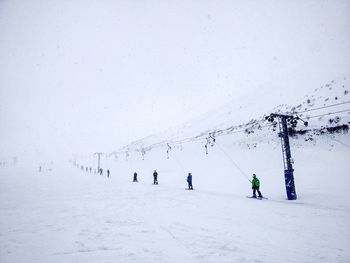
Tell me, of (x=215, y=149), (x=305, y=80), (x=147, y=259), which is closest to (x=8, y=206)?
(x=147, y=259)

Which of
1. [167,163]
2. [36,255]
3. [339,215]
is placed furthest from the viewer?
[167,163]

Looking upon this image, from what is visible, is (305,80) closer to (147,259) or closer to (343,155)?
(343,155)

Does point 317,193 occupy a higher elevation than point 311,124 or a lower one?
lower

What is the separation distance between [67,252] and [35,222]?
4.59m

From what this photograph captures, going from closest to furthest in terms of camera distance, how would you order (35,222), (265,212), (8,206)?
(35,222)
(265,212)
(8,206)

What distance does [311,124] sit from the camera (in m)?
35.2

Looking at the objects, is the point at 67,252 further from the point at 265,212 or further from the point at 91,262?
the point at 265,212

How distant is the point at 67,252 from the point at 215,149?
39800mm

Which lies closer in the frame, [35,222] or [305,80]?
[35,222]

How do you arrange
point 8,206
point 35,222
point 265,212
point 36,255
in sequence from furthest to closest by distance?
point 8,206 < point 265,212 < point 35,222 < point 36,255

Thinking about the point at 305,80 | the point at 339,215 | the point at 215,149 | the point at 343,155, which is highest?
the point at 305,80

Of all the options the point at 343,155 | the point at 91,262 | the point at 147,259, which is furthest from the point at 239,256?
the point at 343,155

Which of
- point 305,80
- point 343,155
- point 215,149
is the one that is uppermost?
point 305,80

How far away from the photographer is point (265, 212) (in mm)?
12023
